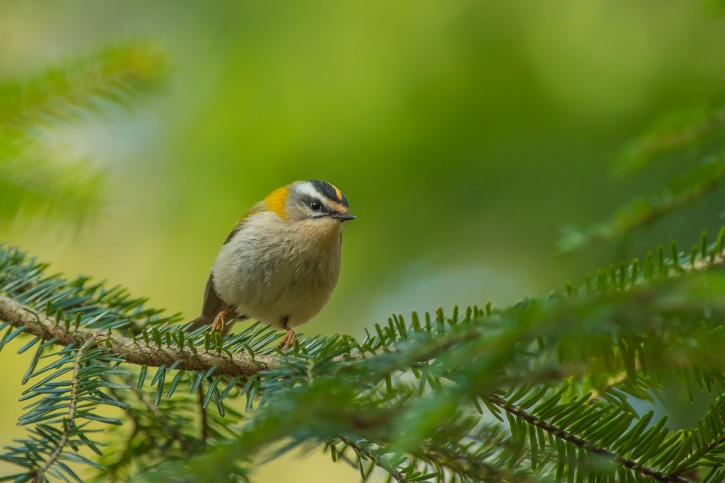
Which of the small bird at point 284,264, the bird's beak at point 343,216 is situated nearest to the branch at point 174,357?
the small bird at point 284,264

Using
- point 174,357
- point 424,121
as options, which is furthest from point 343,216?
point 174,357

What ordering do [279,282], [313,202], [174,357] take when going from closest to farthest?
[174,357]
[279,282]
[313,202]

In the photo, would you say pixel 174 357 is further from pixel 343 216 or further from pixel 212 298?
pixel 212 298

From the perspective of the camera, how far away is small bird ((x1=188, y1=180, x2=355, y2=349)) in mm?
3264

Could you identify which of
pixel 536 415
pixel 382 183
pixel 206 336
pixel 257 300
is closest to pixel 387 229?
pixel 382 183

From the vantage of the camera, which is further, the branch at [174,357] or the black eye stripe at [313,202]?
the black eye stripe at [313,202]

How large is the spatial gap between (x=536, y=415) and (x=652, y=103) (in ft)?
8.03

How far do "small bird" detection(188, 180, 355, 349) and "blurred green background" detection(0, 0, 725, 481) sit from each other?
8.3 inches

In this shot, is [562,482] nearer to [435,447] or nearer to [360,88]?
[435,447]

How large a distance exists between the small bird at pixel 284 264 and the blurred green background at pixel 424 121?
0.69ft

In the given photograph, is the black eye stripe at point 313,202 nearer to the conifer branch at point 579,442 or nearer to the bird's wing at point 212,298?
the bird's wing at point 212,298

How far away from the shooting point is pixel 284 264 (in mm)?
3268

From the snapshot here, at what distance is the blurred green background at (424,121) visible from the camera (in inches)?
140

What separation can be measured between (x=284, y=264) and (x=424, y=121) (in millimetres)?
1056
